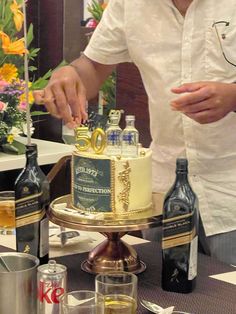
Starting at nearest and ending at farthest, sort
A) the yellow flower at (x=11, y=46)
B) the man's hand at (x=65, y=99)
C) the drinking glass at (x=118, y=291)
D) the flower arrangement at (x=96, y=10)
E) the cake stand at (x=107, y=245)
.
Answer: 1. the drinking glass at (x=118, y=291)
2. the cake stand at (x=107, y=245)
3. the man's hand at (x=65, y=99)
4. the yellow flower at (x=11, y=46)
5. the flower arrangement at (x=96, y=10)

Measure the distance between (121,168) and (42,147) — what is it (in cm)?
152

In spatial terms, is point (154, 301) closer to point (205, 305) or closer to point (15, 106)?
point (205, 305)

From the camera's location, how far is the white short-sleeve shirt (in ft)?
5.50

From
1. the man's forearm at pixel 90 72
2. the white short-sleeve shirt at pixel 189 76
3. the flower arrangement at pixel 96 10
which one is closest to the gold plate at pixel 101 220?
the white short-sleeve shirt at pixel 189 76

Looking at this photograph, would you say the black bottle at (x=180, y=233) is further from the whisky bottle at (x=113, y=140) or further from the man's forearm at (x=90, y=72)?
the man's forearm at (x=90, y=72)

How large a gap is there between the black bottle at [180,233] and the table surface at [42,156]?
1.29 metres

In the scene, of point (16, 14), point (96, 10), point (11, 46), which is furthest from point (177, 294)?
point (96, 10)

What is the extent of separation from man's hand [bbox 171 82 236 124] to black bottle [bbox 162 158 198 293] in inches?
7.4

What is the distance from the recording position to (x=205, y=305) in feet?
4.06

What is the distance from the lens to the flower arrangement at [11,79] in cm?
242

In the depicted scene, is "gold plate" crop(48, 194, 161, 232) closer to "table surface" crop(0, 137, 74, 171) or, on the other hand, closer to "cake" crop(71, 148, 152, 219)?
"cake" crop(71, 148, 152, 219)

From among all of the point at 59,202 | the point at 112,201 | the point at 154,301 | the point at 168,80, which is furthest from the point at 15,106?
the point at 154,301

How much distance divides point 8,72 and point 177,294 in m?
1.41

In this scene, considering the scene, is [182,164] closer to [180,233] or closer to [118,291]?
[180,233]
